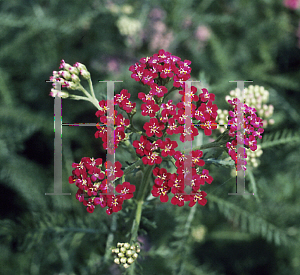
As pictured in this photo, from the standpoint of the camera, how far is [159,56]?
6.63ft

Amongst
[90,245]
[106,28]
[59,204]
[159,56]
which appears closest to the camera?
[159,56]

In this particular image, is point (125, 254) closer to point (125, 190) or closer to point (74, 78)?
point (125, 190)

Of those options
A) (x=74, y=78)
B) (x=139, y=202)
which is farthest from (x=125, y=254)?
(x=74, y=78)

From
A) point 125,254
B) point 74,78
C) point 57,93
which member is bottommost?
point 125,254

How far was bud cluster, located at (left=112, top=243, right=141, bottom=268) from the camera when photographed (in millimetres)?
1874

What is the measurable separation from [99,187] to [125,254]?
0.51 metres

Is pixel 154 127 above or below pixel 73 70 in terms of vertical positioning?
below

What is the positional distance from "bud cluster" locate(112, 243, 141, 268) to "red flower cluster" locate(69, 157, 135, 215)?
275mm

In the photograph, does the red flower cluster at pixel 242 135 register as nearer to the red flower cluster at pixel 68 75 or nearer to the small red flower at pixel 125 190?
the small red flower at pixel 125 190

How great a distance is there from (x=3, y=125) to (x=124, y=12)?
264cm

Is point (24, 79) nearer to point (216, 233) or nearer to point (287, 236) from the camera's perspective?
point (216, 233)

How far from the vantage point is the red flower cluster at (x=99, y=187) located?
1.80m

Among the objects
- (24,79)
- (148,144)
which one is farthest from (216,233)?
(24,79)

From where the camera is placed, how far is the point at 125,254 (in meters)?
1.94
